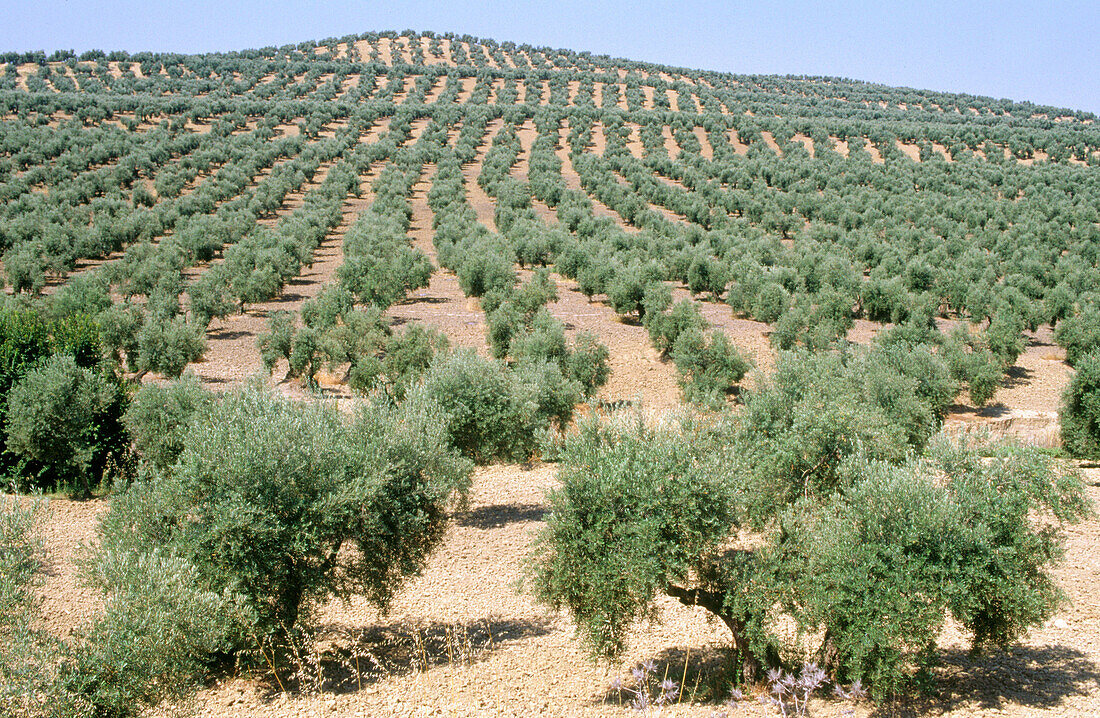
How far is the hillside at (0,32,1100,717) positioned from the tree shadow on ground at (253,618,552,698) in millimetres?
87

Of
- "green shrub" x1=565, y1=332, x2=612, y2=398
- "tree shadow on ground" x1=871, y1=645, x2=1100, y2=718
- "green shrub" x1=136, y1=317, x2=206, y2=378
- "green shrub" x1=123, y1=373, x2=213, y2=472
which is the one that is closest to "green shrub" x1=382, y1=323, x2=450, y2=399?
"green shrub" x1=565, y1=332, x2=612, y2=398

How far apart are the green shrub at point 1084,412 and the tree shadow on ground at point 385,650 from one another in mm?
22608

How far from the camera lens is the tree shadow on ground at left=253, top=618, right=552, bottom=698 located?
41.8 feet

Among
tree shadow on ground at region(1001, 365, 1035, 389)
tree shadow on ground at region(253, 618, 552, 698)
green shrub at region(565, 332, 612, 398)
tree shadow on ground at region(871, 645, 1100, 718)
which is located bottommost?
tree shadow on ground at region(253, 618, 552, 698)

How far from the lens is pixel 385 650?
45.9 ft

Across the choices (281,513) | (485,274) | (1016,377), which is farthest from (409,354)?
(1016,377)

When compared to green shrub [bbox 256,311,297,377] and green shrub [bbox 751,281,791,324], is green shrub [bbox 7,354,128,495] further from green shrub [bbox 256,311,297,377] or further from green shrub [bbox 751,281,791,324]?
green shrub [bbox 751,281,791,324]

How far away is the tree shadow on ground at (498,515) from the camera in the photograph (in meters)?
20.1

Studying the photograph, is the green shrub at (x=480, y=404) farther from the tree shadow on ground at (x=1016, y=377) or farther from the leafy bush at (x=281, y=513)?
the tree shadow on ground at (x=1016, y=377)

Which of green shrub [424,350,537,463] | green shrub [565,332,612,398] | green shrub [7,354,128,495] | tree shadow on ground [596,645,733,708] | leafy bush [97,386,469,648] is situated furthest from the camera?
green shrub [565,332,612,398]

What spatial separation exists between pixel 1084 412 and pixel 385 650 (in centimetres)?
2629

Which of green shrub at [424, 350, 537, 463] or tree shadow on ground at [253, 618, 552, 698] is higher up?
green shrub at [424, 350, 537, 463]

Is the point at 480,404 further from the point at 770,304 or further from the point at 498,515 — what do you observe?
the point at 770,304

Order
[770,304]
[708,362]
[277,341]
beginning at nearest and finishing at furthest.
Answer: [277,341] → [708,362] → [770,304]
